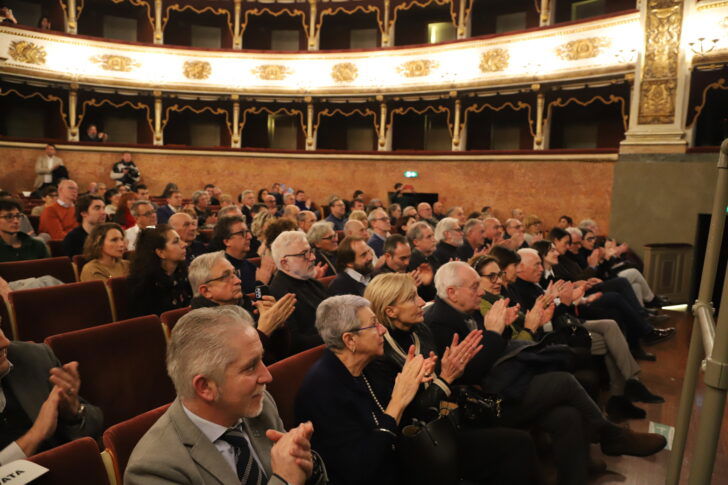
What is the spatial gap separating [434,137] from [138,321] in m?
11.1

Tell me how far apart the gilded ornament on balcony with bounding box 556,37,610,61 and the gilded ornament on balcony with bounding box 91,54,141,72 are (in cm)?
899

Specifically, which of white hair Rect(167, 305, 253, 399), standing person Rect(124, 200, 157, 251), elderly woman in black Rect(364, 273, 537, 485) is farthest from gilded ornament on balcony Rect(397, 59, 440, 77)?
white hair Rect(167, 305, 253, 399)

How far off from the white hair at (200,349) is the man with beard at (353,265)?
185cm

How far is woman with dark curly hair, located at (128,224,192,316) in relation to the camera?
109 inches

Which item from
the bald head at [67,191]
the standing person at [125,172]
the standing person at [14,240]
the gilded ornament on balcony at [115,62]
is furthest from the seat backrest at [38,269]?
the gilded ornament on balcony at [115,62]

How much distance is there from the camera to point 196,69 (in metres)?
12.1

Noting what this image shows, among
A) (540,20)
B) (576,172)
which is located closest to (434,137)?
(540,20)

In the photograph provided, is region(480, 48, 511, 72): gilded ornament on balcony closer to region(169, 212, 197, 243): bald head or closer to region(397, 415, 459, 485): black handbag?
region(169, 212, 197, 243): bald head

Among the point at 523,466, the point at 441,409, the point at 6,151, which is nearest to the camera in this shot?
the point at 441,409

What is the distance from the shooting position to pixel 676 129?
7.48 meters

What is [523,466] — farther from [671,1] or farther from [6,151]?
[6,151]

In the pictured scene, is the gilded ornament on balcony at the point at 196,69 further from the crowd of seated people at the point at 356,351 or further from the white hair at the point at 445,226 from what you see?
the white hair at the point at 445,226

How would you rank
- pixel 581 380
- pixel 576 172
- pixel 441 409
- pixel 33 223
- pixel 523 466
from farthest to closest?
1. pixel 576 172
2. pixel 33 223
3. pixel 581 380
4. pixel 523 466
5. pixel 441 409

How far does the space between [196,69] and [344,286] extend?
34.9 feet
